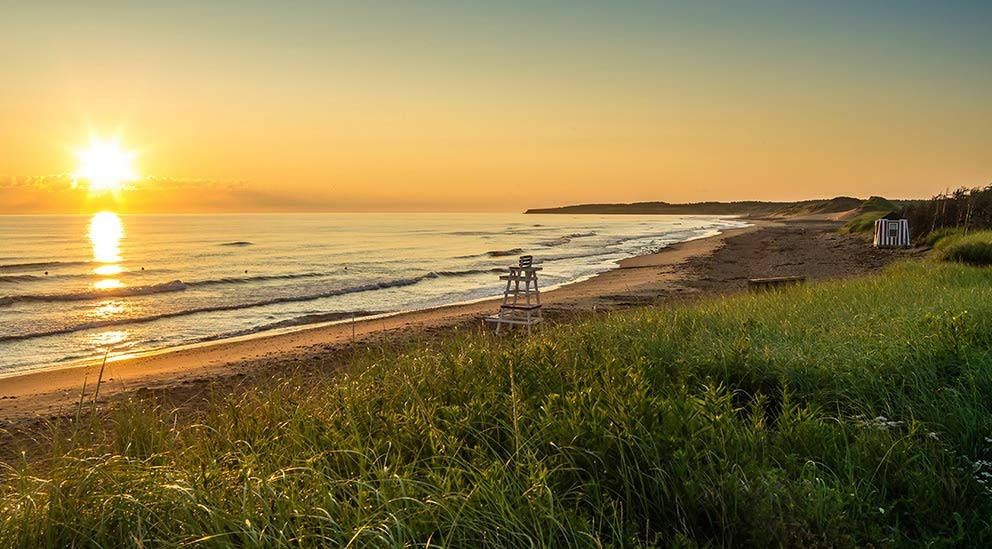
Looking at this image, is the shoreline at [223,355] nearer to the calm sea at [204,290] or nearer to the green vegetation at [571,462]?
the calm sea at [204,290]

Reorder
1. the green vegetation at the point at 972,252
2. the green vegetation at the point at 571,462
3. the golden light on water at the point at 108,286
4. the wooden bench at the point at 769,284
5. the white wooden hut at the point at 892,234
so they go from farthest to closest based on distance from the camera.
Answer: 1. the white wooden hut at the point at 892,234
2. the golden light on water at the point at 108,286
3. the green vegetation at the point at 972,252
4. the wooden bench at the point at 769,284
5. the green vegetation at the point at 571,462

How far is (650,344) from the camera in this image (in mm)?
6422

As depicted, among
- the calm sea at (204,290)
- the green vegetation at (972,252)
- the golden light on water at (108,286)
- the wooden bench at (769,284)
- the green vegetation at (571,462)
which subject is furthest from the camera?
the calm sea at (204,290)

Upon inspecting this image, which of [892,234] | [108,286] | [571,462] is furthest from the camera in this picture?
[892,234]

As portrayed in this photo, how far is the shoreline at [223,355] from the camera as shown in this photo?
1080cm

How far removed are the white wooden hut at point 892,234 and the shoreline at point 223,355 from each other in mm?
12319

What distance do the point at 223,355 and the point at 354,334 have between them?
421 centimetres

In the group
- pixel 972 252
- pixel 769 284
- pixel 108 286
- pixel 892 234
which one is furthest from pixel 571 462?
pixel 892 234

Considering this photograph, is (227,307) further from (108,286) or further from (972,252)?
(972,252)

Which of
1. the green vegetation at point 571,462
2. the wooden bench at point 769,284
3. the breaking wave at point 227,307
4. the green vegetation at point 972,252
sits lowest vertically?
the breaking wave at point 227,307

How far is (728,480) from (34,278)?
35.1m

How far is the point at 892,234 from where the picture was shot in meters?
28.7

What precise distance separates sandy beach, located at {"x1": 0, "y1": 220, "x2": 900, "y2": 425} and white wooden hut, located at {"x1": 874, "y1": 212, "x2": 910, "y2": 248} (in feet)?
2.97

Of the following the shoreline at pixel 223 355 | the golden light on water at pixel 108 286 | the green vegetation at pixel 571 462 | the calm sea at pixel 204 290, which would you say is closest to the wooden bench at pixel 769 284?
the shoreline at pixel 223 355
